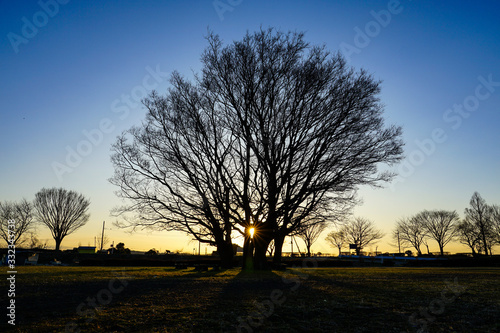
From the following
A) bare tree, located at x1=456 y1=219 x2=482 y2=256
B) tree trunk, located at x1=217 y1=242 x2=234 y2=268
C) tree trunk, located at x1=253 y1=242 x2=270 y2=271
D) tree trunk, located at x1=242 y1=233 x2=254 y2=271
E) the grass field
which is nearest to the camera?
the grass field

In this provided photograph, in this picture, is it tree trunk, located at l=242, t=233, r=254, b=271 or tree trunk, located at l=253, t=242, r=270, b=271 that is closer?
tree trunk, located at l=253, t=242, r=270, b=271

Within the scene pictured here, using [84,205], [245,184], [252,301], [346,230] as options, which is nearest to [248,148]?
[245,184]

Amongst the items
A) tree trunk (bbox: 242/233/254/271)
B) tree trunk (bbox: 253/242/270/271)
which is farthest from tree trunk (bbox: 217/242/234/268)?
tree trunk (bbox: 253/242/270/271)

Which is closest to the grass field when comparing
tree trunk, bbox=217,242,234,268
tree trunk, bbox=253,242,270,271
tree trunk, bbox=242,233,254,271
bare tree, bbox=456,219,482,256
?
tree trunk, bbox=253,242,270,271

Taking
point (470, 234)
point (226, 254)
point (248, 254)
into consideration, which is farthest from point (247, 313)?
point (470, 234)

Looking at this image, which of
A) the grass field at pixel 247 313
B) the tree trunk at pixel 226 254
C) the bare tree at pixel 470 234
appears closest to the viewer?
the grass field at pixel 247 313

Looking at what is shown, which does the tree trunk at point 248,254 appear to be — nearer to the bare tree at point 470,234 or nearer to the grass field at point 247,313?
the grass field at point 247,313

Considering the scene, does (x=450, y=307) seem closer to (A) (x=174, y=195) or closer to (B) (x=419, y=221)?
(A) (x=174, y=195)

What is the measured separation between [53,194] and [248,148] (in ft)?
160

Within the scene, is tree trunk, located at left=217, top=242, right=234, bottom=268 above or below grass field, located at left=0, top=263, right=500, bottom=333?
below

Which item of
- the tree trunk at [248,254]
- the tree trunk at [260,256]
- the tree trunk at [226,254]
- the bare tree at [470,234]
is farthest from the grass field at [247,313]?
the bare tree at [470,234]

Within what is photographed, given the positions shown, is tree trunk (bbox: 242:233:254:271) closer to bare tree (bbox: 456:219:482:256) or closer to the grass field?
the grass field

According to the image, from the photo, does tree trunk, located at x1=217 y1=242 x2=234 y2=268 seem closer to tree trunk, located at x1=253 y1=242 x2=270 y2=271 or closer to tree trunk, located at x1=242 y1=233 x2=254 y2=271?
tree trunk, located at x1=242 y1=233 x2=254 y2=271

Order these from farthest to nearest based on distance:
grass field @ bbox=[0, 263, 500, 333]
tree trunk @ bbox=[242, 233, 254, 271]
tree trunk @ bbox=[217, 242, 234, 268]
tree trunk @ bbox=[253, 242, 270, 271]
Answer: tree trunk @ bbox=[217, 242, 234, 268] < tree trunk @ bbox=[242, 233, 254, 271] < tree trunk @ bbox=[253, 242, 270, 271] < grass field @ bbox=[0, 263, 500, 333]
